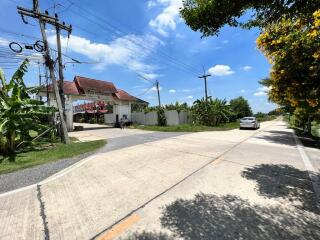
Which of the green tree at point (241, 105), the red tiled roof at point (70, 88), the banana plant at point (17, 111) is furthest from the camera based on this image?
the green tree at point (241, 105)

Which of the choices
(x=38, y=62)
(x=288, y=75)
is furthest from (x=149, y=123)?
(x=288, y=75)

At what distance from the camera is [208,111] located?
87.8ft

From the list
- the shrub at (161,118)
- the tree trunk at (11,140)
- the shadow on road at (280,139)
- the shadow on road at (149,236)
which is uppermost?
the shrub at (161,118)

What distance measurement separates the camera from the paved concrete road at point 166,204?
3328 mm

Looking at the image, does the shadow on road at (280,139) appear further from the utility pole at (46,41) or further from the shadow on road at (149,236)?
the utility pole at (46,41)

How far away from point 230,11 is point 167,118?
951 inches

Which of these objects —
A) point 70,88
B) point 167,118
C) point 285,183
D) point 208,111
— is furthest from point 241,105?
point 285,183

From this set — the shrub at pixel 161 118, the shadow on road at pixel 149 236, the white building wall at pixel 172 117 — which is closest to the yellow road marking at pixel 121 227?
the shadow on road at pixel 149 236

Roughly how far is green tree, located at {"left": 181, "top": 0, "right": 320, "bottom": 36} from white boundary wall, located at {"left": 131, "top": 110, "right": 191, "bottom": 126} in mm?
23251

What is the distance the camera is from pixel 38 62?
1324cm

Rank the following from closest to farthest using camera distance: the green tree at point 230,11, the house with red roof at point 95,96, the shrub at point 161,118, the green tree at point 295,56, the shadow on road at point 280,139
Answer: the green tree at point 230,11
the green tree at point 295,56
the shadow on road at point 280,139
the house with red roof at point 95,96
the shrub at point 161,118

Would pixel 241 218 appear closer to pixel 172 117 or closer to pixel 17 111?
pixel 17 111

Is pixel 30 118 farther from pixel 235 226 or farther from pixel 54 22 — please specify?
pixel 235 226

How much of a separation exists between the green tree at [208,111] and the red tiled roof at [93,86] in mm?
Result: 12119
